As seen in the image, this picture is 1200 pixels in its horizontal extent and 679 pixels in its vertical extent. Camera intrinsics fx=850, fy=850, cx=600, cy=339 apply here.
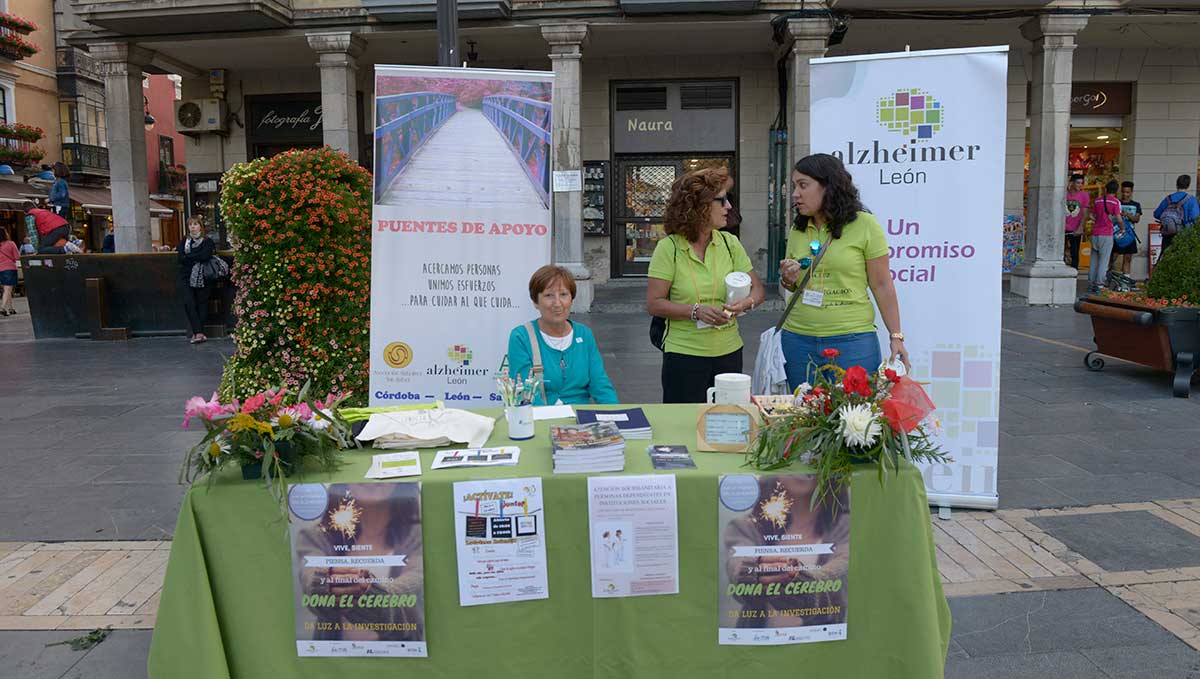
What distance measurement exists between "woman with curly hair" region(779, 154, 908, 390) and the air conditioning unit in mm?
15183

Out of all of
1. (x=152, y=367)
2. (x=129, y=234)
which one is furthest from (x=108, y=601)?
(x=129, y=234)

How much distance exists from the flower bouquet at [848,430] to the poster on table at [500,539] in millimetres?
659

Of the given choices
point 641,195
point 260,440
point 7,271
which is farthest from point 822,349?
point 7,271

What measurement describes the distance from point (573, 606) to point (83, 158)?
3353 centimetres

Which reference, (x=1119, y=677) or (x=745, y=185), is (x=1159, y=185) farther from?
(x=1119, y=677)

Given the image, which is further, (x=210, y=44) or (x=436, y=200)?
(x=210, y=44)

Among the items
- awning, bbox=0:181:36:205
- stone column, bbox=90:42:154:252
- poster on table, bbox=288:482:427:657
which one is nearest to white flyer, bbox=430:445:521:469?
poster on table, bbox=288:482:427:657

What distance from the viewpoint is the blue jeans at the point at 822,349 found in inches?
150

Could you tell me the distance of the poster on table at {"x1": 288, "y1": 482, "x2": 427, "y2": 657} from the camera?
2.36 m

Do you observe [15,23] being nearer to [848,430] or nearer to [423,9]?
[423,9]

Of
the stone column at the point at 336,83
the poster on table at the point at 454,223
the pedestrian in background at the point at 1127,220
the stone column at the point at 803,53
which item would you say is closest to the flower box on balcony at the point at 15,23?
the stone column at the point at 336,83

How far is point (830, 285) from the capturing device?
378cm

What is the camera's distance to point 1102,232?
42.4 ft

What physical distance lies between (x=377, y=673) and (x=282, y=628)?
0.97ft
